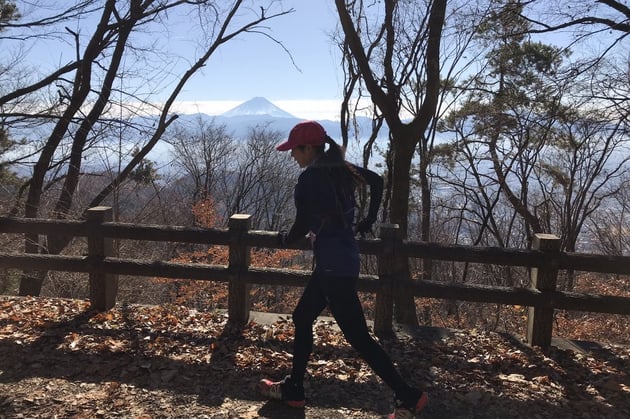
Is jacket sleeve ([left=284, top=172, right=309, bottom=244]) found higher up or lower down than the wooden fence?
higher up

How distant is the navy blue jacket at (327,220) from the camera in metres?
2.95

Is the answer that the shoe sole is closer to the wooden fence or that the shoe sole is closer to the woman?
the woman

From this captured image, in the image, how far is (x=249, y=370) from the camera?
3930 millimetres

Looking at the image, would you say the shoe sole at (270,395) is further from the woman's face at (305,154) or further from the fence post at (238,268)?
the woman's face at (305,154)

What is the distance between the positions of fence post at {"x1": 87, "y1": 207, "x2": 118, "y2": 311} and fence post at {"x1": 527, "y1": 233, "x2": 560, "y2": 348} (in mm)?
4335

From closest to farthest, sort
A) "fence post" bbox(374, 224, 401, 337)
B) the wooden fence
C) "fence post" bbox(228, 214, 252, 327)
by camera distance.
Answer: the wooden fence → "fence post" bbox(374, 224, 401, 337) → "fence post" bbox(228, 214, 252, 327)

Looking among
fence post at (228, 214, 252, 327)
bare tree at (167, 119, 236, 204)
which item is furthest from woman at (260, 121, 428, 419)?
bare tree at (167, 119, 236, 204)

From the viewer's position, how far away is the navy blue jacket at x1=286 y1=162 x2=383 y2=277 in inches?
116

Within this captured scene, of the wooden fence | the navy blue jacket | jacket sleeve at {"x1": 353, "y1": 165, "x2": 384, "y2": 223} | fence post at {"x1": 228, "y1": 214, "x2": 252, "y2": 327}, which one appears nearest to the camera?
the navy blue jacket

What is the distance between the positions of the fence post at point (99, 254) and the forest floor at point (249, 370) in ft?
0.54

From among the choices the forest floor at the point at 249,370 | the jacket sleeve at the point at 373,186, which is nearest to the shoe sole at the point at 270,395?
the forest floor at the point at 249,370

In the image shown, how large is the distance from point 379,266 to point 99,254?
115 inches

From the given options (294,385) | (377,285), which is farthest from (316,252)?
(377,285)

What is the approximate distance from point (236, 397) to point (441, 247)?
7.61ft
